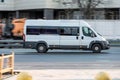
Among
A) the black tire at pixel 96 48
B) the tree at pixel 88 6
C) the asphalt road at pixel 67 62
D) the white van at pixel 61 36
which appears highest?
the tree at pixel 88 6

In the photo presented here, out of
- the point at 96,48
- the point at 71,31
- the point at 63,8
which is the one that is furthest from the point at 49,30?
the point at 63,8

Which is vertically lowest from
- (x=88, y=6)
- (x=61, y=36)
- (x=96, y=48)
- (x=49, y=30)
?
(x=96, y=48)

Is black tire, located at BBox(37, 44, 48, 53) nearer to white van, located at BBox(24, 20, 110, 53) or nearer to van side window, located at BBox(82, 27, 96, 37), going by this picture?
white van, located at BBox(24, 20, 110, 53)

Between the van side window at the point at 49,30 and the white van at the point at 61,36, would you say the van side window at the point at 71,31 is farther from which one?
the van side window at the point at 49,30

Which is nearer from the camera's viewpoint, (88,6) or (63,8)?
(88,6)

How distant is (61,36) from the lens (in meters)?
28.1

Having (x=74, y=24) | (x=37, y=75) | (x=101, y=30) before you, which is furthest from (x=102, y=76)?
(x=101, y=30)

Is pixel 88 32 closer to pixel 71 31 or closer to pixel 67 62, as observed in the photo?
pixel 71 31

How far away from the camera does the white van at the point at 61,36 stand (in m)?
28.0

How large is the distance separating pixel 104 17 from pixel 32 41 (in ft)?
125

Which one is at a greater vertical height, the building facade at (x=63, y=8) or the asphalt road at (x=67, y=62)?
the building facade at (x=63, y=8)

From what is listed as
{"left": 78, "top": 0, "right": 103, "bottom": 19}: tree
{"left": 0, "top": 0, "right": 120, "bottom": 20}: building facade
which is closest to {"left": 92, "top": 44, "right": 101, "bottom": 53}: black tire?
{"left": 78, "top": 0, "right": 103, "bottom": 19}: tree

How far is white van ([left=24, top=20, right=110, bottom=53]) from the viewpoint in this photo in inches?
1103

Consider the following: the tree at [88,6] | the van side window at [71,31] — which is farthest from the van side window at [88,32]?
the tree at [88,6]
